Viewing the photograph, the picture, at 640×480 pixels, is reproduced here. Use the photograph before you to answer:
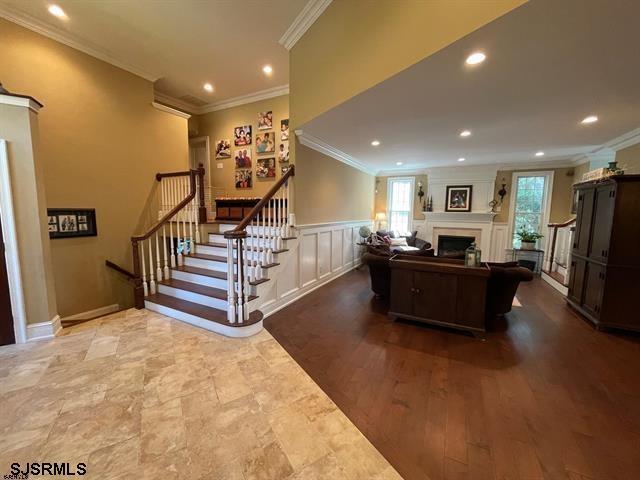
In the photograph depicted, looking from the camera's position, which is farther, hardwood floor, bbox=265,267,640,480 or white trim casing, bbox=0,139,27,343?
white trim casing, bbox=0,139,27,343

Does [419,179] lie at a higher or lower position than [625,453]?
higher

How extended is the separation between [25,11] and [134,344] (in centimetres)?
458

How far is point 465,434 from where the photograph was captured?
1.72 metres

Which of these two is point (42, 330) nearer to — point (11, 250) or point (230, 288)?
point (11, 250)

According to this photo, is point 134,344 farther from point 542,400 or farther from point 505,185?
point 505,185

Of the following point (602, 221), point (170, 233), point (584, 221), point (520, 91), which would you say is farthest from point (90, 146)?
A: point (584, 221)

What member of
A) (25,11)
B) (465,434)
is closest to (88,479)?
(465,434)

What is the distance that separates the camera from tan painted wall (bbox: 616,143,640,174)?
3971 millimetres

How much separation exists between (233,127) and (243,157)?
779 millimetres

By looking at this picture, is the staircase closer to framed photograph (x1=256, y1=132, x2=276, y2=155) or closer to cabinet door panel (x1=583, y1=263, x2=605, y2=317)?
framed photograph (x1=256, y1=132, x2=276, y2=155)

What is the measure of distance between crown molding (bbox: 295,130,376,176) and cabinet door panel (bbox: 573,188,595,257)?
3972 millimetres

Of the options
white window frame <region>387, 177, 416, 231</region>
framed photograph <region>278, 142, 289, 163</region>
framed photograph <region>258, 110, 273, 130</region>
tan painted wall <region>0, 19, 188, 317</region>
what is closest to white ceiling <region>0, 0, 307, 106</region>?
tan painted wall <region>0, 19, 188, 317</region>

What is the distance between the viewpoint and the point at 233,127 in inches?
237

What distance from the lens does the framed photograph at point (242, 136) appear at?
230 inches
